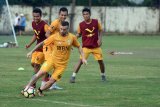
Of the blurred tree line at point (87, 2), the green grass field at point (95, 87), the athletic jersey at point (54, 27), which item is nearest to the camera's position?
the green grass field at point (95, 87)

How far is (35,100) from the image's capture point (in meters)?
14.5

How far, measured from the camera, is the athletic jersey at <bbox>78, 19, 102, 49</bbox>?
19203mm

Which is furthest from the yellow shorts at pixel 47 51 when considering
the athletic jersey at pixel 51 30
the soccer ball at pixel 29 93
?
the soccer ball at pixel 29 93

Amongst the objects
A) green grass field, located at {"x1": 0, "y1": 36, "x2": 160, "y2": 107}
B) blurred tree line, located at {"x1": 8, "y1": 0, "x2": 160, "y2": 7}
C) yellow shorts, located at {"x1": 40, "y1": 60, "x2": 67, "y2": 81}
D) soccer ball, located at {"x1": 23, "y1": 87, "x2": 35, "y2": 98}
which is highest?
yellow shorts, located at {"x1": 40, "y1": 60, "x2": 67, "y2": 81}

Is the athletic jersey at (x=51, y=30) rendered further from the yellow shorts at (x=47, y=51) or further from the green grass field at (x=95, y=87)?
the green grass field at (x=95, y=87)

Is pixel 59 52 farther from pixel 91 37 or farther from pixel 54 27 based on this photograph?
pixel 91 37

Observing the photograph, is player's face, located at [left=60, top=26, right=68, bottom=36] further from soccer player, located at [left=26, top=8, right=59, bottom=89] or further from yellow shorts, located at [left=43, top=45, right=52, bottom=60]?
soccer player, located at [left=26, top=8, right=59, bottom=89]

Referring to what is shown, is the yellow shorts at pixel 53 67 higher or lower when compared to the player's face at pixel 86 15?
lower

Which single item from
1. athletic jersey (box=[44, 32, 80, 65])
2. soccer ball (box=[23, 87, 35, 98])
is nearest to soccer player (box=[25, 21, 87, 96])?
athletic jersey (box=[44, 32, 80, 65])

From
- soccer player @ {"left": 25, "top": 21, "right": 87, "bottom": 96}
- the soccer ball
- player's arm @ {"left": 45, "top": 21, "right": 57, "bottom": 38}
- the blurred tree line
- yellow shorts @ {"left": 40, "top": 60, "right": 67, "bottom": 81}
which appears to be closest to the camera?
the soccer ball

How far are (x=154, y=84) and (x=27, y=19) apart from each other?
138 feet

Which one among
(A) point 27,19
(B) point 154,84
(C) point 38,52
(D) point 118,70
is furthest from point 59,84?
(A) point 27,19

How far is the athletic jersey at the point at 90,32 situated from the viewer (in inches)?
756

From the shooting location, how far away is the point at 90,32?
63.3 ft
